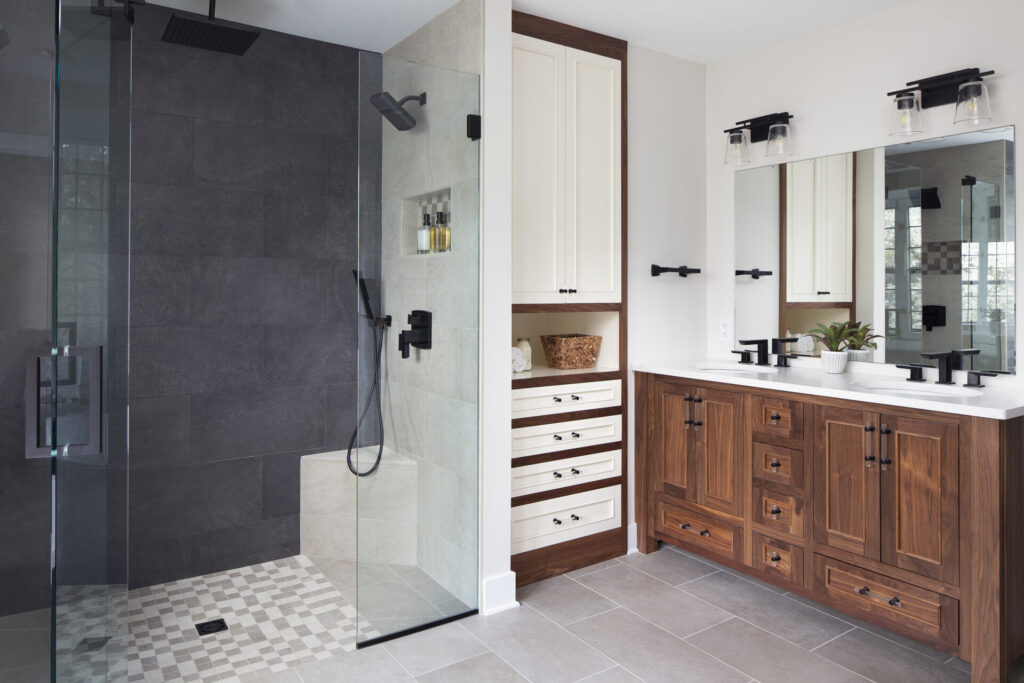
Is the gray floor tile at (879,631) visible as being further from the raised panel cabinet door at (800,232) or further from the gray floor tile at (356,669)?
the gray floor tile at (356,669)

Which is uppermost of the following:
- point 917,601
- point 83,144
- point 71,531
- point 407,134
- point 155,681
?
point 407,134

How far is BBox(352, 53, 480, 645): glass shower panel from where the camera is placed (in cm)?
253

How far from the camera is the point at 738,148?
3582 millimetres

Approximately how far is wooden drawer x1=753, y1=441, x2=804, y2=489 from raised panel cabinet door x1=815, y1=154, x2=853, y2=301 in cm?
81

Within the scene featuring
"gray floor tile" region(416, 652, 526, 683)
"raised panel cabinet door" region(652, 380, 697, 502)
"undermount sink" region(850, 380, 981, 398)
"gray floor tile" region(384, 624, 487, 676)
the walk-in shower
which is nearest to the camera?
the walk-in shower

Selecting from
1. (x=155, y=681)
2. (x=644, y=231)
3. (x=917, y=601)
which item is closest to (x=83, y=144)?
(x=155, y=681)

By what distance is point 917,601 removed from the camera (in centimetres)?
244

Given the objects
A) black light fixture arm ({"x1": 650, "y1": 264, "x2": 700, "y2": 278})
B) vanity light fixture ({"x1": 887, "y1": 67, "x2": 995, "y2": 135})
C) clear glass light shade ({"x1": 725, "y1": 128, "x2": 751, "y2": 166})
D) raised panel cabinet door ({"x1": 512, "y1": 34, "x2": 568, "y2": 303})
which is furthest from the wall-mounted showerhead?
vanity light fixture ({"x1": 887, "y1": 67, "x2": 995, "y2": 135})

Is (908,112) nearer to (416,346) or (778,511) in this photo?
(778,511)

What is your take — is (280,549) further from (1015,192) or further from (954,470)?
(1015,192)

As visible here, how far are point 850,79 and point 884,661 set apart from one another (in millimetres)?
2409

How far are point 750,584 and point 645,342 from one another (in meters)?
1.22

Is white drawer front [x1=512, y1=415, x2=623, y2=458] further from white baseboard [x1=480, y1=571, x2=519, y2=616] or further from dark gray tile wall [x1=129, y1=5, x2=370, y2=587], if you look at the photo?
dark gray tile wall [x1=129, y1=5, x2=370, y2=587]

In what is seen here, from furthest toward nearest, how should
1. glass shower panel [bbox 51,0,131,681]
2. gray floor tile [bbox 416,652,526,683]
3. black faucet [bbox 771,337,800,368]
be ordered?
black faucet [bbox 771,337,800,368] → gray floor tile [bbox 416,652,526,683] → glass shower panel [bbox 51,0,131,681]
